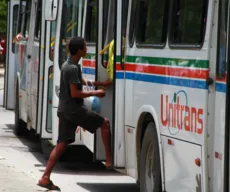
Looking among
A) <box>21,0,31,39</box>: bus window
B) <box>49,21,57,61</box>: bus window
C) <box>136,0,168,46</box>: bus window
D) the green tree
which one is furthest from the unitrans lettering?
the green tree

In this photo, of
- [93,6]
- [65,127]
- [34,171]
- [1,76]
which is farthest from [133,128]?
[1,76]

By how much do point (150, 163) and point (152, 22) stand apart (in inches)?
52.6

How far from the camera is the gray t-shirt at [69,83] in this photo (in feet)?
32.3

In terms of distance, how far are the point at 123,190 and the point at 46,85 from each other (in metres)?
2.75

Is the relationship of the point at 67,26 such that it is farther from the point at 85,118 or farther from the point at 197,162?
the point at 197,162

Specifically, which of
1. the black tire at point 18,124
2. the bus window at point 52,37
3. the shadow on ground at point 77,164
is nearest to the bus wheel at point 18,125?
the black tire at point 18,124

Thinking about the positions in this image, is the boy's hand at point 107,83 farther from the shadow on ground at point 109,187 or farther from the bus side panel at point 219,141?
the bus side panel at point 219,141

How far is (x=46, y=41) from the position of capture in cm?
1335

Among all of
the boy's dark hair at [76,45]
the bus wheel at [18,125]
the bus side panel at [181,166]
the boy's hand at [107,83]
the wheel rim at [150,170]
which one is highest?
the boy's dark hair at [76,45]

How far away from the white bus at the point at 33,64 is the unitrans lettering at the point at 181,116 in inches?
164

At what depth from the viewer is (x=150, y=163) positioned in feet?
29.3

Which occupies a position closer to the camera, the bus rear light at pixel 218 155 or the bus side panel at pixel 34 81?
the bus rear light at pixel 218 155

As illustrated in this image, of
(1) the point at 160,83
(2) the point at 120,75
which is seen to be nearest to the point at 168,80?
(1) the point at 160,83

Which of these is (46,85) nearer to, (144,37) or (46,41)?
(46,41)
